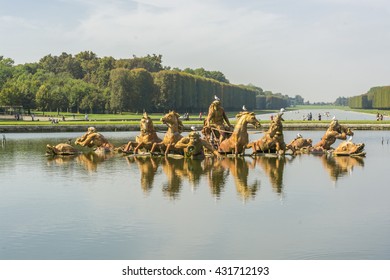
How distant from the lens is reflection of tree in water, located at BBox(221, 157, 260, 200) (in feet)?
50.9

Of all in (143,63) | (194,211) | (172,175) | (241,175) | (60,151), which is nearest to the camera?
(194,211)

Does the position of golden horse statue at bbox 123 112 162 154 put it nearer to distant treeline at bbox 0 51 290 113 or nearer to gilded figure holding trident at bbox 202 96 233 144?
gilded figure holding trident at bbox 202 96 233 144

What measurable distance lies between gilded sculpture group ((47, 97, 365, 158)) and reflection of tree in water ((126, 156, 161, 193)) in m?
1.03

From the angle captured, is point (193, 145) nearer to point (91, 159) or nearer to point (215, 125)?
point (215, 125)

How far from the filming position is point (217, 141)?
26.3m

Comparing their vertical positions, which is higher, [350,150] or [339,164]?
[350,150]

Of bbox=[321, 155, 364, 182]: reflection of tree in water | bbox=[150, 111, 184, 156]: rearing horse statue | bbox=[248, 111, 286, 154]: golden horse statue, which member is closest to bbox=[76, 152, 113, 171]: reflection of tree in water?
bbox=[150, 111, 184, 156]: rearing horse statue

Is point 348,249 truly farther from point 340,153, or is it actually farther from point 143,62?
point 143,62

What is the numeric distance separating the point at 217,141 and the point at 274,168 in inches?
221

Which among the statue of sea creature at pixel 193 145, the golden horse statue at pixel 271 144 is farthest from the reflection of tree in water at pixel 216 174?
the golden horse statue at pixel 271 144

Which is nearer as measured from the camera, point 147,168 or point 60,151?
point 147,168

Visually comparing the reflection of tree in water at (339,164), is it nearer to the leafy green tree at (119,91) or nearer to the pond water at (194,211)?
the pond water at (194,211)

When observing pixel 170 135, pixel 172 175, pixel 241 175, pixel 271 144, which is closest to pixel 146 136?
pixel 170 135

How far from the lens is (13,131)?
1777 inches
